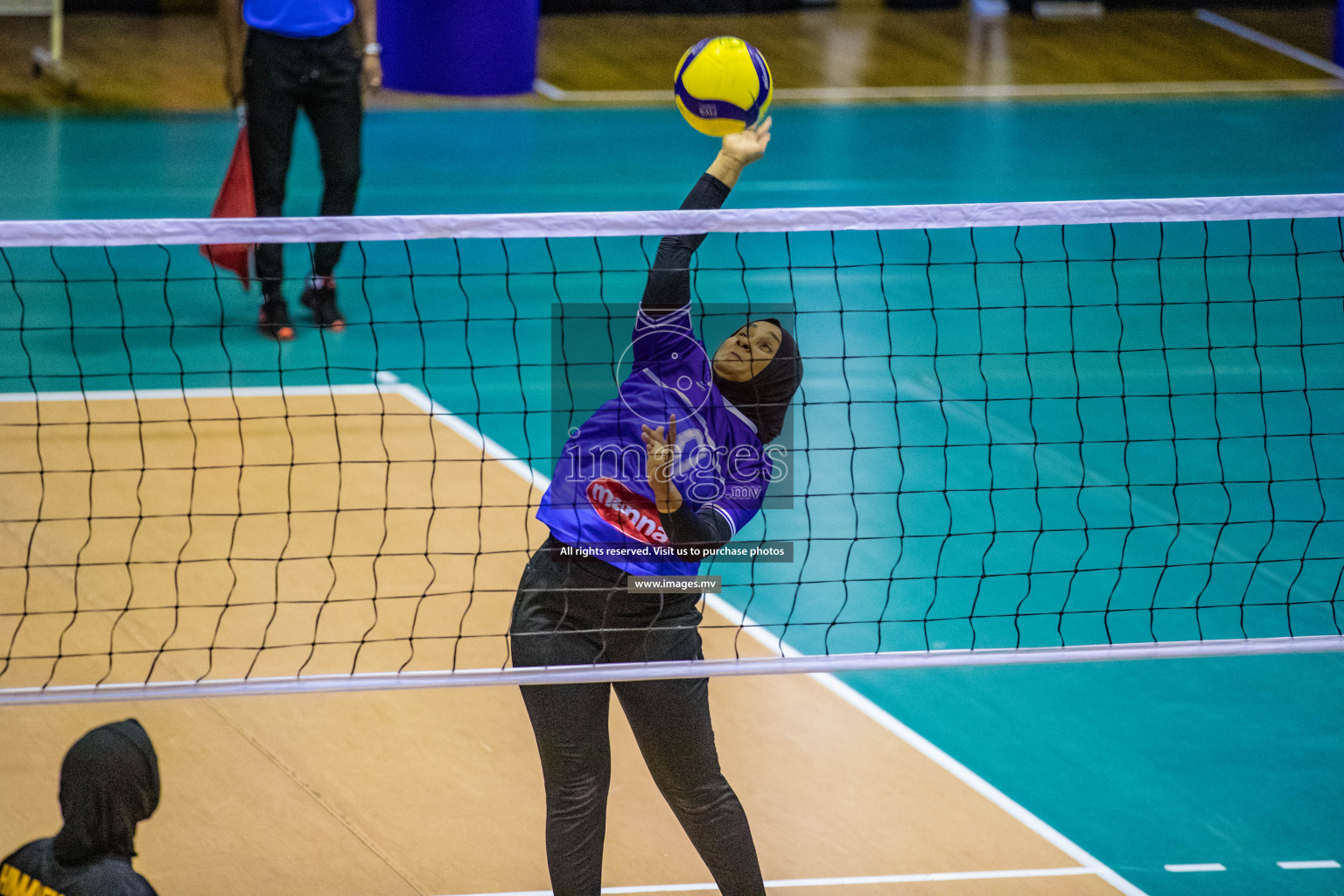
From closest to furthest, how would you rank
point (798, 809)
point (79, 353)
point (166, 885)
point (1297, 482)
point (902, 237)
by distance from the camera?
point (166, 885)
point (798, 809)
point (1297, 482)
point (79, 353)
point (902, 237)

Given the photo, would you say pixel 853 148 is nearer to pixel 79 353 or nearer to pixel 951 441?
pixel 951 441

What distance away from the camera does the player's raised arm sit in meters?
3.11

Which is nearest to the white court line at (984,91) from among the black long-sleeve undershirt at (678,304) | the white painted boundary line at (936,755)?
the white painted boundary line at (936,755)

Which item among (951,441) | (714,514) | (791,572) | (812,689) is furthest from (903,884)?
(951,441)

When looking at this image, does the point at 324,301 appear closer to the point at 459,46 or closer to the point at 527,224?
the point at 527,224

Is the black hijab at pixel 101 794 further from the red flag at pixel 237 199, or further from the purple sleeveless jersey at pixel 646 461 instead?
the red flag at pixel 237 199

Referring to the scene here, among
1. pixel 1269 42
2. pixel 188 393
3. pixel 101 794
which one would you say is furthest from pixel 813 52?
pixel 101 794

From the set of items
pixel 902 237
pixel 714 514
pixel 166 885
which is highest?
pixel 714 514

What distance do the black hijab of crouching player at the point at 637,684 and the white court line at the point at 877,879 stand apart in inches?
21.3

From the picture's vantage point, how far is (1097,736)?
4551 millimetres

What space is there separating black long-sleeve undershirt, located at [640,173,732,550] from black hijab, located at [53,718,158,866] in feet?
3.87

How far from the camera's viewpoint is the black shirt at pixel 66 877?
236cm

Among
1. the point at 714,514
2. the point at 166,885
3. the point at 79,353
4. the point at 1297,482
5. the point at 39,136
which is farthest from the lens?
the point at 39,136

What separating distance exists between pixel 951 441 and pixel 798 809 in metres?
2.70
